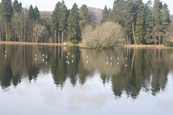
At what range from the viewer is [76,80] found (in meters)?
15.4

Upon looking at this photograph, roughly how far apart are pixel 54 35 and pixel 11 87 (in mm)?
72590

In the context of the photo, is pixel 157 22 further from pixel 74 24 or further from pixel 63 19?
pixel 63 19

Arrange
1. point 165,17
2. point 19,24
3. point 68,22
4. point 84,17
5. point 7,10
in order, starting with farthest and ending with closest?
point 68,22
point 7,10
point 84,17
point 19,24
point 165,17

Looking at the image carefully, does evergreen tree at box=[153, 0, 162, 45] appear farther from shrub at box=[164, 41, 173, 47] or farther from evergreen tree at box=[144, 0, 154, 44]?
shrub at box=[164, 41, 173, 47]

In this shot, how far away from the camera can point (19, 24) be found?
78312mm

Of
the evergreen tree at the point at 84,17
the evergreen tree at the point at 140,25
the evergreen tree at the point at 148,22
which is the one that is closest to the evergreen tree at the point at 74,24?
the evergreen tree at the point at 84,17

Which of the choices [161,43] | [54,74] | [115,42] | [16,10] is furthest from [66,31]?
[54,74]

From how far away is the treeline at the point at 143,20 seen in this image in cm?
6986

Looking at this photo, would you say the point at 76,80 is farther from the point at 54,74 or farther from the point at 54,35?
the point at 54,35

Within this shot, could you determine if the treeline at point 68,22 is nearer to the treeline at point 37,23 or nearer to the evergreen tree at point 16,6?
the treeline at point 37,23

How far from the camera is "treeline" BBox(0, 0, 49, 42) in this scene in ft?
254

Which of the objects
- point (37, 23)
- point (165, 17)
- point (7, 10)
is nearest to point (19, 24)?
point (37, 23)

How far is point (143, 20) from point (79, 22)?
23287 millimetres

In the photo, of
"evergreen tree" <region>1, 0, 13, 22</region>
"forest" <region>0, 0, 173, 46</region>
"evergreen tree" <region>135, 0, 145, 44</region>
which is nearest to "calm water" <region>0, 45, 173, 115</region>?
"forest" <region>0, 0, 173, 46</region>
